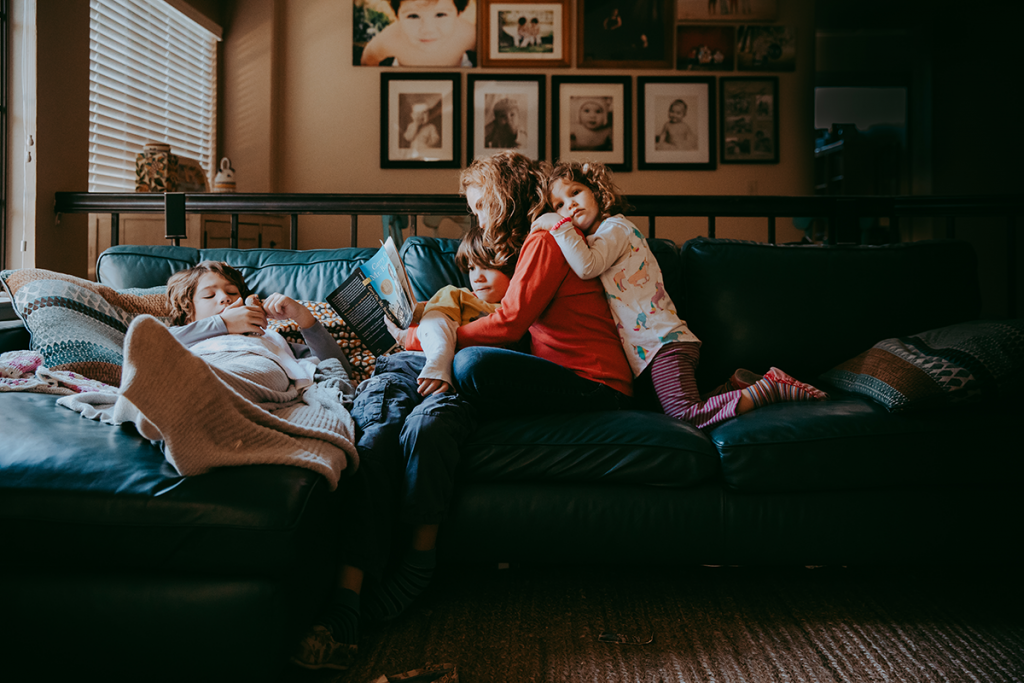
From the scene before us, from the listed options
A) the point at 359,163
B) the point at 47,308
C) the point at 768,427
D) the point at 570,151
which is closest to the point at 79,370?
the point at 47,308

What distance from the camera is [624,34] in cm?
394

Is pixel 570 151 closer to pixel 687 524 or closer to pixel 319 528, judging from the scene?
pixel 687 524

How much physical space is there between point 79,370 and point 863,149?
5.98m

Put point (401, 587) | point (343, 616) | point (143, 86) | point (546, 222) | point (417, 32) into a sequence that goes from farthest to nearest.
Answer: point (417, 32)
point (143, 86)
point (546, 222)
point (401, 587)
point (343, 616)

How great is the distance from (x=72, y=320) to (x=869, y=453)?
183 cm

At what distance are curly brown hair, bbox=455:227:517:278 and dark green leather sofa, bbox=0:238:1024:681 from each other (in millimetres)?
132

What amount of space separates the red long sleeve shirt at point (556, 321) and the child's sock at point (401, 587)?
1.78ft

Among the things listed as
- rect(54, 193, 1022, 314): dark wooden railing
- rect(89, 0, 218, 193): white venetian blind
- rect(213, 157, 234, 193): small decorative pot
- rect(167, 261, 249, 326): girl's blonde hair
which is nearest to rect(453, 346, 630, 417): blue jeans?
rect(167, 261, 249, 326): girl's blonde hair

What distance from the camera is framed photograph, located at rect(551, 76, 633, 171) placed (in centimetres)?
396

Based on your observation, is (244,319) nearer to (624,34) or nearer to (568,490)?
(568,490)

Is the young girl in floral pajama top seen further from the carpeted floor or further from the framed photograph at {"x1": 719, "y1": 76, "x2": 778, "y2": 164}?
the framed photograph at {"x1": 719, "y1": 76, "x2": 778, "y2": 164}

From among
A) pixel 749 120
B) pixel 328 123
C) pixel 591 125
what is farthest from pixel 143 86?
pixel 749 120

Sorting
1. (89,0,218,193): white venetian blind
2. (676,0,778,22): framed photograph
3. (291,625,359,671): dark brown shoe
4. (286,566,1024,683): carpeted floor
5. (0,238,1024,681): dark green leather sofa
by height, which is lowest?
(286,566,1024,683): carpeted floor

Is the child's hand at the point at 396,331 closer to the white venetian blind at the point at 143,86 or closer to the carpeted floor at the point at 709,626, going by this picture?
the carpeted floor at the point at 709,626
